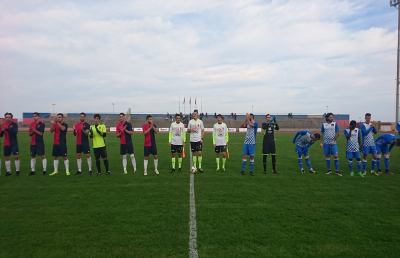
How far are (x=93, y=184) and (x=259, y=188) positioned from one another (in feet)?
16.9

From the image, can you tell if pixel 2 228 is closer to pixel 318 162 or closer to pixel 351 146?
pixel 351 146

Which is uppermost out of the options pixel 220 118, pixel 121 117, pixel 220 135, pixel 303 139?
pixel 121 117

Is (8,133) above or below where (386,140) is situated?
above

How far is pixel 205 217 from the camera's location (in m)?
6.41

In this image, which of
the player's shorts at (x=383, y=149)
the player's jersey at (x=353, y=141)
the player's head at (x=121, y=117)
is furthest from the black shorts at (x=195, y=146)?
the player's shorts at (x=383, y=149)

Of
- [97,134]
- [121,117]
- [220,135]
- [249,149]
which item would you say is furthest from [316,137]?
[97,134]

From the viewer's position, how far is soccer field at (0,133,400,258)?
16.1 ft

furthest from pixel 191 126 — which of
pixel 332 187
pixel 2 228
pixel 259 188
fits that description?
Answer: pixel 2 228

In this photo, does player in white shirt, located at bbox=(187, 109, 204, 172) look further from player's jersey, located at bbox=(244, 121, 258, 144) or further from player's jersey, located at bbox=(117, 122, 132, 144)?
player's jersey, located at bbox=(117, 122, 132, 144)

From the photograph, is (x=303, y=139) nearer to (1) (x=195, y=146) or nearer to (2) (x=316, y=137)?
(2) (x=316, y=137)

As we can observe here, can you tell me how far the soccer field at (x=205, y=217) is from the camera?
4.91 meters

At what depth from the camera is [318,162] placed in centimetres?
1473

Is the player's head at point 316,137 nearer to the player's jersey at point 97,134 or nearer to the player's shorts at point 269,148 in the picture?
the player's shorts at point 269,148

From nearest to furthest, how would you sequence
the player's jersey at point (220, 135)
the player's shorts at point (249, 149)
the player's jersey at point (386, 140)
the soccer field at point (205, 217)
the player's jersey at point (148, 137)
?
1. the soccer field at point (205, 217)
2. the player's shorts at point (249, 149)
3. the player's jersey at point (148, 137)
4. the player's jersey at point (386, 140)
5. the player's jersey at point (220, 135)
